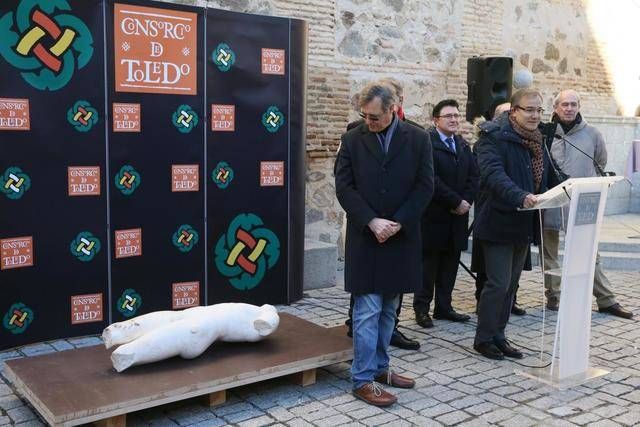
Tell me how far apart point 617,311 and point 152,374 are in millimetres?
4587

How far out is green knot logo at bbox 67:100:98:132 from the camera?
584 cm

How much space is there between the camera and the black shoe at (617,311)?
23.3 ft

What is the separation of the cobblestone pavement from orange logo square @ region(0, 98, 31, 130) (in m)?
1.67

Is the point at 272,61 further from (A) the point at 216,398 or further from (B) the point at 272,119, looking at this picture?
(A) the point at 216,398

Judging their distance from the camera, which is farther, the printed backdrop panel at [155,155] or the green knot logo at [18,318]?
the printed backdrop panel at [155,155]

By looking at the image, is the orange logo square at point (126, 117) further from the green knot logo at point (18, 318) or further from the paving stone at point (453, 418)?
the paving stone at point (453, 418)

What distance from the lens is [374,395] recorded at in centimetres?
474

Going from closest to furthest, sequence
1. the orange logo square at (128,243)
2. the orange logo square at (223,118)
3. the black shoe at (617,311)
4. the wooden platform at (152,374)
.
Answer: the wooden platform at (152,374) < the orange logo square at (128,243) < the orange logo square at (223,118) < the black shoe at (617,311)

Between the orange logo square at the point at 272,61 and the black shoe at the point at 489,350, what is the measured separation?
119 inches

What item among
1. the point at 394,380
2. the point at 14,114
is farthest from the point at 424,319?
the point at 14,114

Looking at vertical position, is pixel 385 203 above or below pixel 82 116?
below

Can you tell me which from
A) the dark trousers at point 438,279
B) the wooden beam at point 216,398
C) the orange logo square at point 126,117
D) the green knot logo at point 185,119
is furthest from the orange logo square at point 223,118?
the wooden beam at point 216,398

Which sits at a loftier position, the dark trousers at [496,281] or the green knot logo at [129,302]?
the dark trousers at [496,281]

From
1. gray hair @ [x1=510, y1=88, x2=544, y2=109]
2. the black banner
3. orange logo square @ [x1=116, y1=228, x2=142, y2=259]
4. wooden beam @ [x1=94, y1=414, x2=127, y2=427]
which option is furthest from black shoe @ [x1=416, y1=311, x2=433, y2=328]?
wooden beam @ [x1=94, y1=414, x2=127, y2=427]
